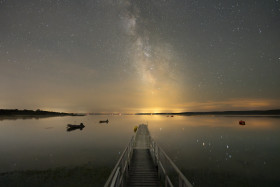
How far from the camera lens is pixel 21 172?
1455cm

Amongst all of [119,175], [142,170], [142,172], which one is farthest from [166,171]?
[119,175]

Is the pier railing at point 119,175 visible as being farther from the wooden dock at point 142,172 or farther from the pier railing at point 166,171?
the pier railing at point 166,171

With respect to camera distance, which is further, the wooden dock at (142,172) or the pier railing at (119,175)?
the wooden dock at (142,172)

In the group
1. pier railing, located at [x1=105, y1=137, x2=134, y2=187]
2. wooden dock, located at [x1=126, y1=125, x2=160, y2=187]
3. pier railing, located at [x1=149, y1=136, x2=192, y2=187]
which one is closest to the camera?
pier railing, located at [x1=105, y1=137, x2=134, y2=187]

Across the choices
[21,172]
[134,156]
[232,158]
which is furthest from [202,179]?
[21,172]

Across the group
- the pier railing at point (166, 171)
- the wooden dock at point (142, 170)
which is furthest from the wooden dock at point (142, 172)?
the pier railing at point (166, 171)

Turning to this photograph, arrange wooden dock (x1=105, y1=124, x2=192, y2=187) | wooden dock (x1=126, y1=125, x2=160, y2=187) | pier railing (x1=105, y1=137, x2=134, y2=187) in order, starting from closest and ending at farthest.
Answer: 1. pier railing (x1=105, y1=137, x2=134, y2=187)
2. wooden dock (x1=105, y1=124, x2=192, y2=187)
3. wooden dock (x1=126, y1=125, x2=160, y2=187)

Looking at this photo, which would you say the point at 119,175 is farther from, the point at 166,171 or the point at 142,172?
the point at 142,172

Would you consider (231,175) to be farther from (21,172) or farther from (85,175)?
(21,172)

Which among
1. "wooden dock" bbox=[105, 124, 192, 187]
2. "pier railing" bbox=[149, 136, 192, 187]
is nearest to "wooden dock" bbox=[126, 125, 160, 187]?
"wooden dock" bbox=[105, 124, 192, 187]

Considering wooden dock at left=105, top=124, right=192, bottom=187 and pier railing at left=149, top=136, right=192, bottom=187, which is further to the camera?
wooden dock at left=105, top=124, right=192, bottom=187

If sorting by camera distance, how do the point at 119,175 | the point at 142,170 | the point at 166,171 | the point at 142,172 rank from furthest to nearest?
the point at 142,170 < the point at 142,172 < the point at 166,171 < the point at 119,175

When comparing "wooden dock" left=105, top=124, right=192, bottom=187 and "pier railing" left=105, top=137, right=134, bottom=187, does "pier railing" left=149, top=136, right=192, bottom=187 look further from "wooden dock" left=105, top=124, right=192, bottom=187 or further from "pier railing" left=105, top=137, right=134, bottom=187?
"pier railing" left=105, top=137, right=134, bottom=187

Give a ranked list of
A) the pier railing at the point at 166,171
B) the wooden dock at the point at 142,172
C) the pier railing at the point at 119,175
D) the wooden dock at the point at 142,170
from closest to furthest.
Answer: the pier railing at the point at 119,175
the pier railing at the point at 166,171
the wooden dock at the point at 142,170
the wooden dock at the point at 142,172
